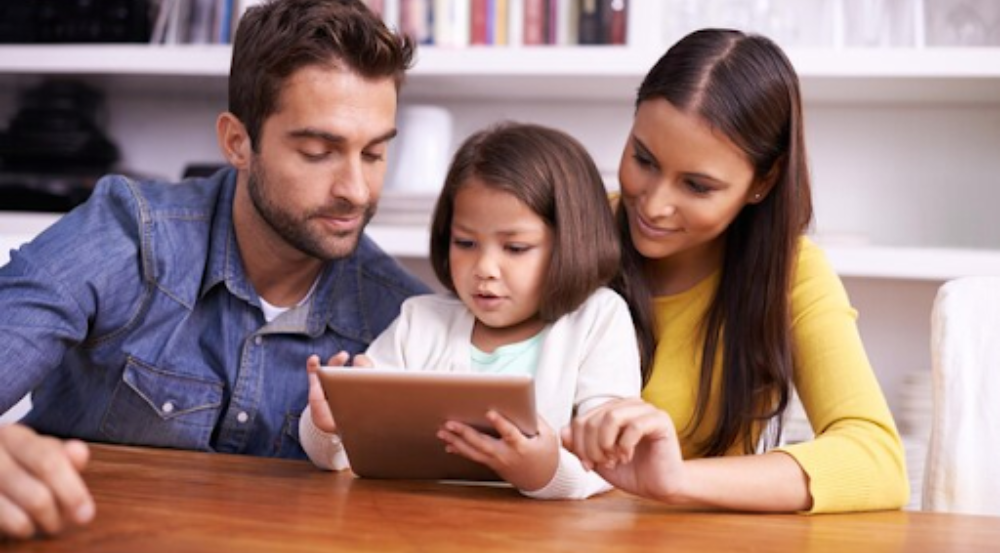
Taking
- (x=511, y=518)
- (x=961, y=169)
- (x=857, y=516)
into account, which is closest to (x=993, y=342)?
(x=857, y=516)

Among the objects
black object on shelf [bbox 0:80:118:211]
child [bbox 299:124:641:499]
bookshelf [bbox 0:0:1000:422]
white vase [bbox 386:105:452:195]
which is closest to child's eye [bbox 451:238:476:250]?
child [bbox 299:124:641:499]

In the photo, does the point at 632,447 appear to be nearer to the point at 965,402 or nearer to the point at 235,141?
the point at 965,402

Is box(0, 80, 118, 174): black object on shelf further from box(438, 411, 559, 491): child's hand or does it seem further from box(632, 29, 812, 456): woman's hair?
box(438, 411, 559, 491): child's hand

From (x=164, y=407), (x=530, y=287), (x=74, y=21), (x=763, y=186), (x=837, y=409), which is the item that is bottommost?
(x=164, y=407)

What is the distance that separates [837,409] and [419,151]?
1.51 meters

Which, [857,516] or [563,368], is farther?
[563,368]

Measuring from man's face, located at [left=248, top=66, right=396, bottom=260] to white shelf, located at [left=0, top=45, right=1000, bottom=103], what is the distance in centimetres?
91

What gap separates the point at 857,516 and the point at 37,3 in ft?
7.75

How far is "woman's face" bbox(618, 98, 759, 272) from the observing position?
1.61 m

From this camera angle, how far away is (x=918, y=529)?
124 centimetres

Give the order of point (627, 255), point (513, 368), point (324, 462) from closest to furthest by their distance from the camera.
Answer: point (324, 462) → point (513, 368) → point (627, 255)

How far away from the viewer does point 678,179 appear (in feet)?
5.34

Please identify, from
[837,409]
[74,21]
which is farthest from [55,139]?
[837,409]

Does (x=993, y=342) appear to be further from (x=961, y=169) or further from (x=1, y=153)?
(x=1, y=153)
